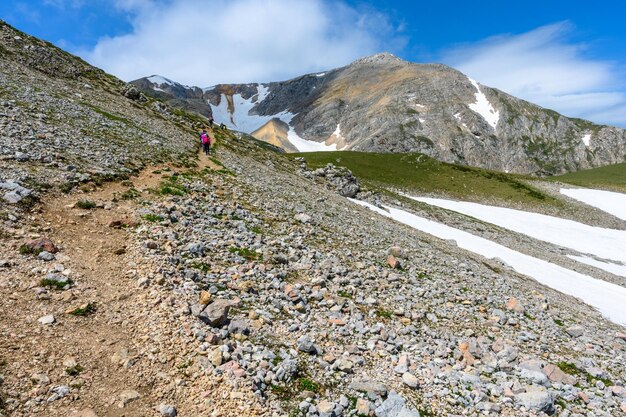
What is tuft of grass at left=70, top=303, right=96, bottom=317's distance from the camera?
10.7 metres

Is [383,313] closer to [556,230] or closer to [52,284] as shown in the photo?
[52,284]

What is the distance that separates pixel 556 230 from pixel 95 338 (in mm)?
83003

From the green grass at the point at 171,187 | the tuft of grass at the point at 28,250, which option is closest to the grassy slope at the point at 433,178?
the green grass at the point at 171,187

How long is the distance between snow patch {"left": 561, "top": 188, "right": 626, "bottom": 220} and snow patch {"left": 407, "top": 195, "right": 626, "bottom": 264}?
1492cm

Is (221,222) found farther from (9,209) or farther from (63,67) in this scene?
(63,67)

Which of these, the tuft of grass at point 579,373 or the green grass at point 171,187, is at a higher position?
the green grass at point 171,187

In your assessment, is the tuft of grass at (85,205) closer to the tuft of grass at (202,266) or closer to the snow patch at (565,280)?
the tuft of grass at (202,266)

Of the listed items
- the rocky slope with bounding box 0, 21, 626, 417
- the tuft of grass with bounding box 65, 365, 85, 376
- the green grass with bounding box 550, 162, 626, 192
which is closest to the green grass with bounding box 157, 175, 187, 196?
the rocky slope with bounding box 0, 21, 626, 417

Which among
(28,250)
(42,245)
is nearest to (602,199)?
(42,245)

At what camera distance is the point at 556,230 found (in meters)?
71.6

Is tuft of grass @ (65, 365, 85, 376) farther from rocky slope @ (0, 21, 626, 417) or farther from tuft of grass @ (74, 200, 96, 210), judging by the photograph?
tuft of grass @ (74, 200, 96, 210)

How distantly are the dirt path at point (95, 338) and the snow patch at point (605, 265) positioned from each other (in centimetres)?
6318

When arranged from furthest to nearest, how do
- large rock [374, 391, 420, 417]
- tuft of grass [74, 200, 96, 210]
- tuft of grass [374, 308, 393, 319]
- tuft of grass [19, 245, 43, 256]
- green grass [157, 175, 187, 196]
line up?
1. green grass [157, 175, 187, 196]
2. tuft of grass [74, 200, 96, 210]
3. tuft of grass [374, 308, 393, 319]
4. tuft of grass [19, 245, 43, 256]
5. large rock [374, 391, 420, 417]

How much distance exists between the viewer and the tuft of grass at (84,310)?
10699 millimetres
